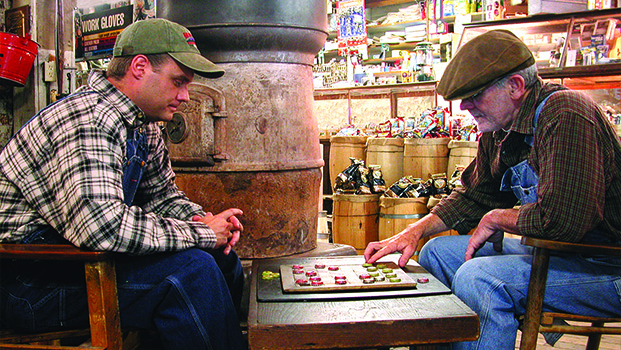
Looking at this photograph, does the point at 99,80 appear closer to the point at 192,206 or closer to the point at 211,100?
the point at 192,206

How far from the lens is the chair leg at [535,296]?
1.70 meters

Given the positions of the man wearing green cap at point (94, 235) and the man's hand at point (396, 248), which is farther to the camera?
the man's hand at point (396, 248)

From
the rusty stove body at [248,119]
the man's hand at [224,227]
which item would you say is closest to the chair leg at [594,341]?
the man's hand at [224,227]

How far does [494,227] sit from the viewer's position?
1928 mm

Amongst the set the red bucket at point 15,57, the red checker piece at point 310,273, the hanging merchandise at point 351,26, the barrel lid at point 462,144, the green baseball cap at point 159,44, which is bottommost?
the red checker piece at point 310,273

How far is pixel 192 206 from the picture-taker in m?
2.38

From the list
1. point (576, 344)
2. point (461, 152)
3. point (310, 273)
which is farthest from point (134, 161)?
point (461, 152)

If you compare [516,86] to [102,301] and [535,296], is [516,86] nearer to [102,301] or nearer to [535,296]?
[535,296]

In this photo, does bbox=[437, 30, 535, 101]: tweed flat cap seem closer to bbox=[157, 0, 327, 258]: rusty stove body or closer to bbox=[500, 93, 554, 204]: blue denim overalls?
bbox=[500, 93, 554, 204]: blue denim overalls

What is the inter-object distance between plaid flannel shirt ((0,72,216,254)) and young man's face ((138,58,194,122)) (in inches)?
4.7

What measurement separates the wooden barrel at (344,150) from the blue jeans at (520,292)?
10.8 feet

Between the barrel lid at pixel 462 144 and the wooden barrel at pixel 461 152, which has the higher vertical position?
the barrel lid at pixel 462 144

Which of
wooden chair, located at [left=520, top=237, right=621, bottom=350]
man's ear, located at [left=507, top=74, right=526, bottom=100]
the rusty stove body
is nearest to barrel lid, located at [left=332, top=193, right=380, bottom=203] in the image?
the rusty stove body

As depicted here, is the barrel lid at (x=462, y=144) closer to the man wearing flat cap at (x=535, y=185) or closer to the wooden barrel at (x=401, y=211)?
the wooden barrel at (x=401, y=211)
